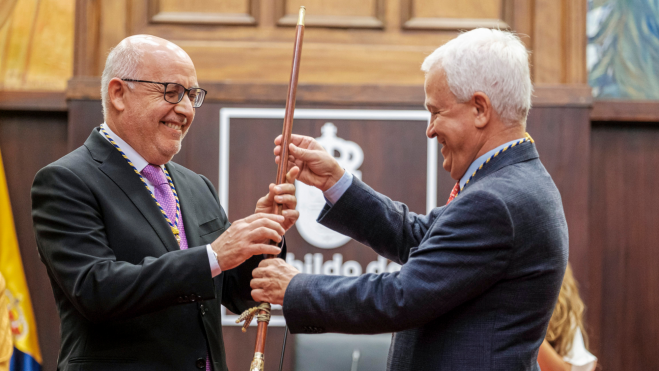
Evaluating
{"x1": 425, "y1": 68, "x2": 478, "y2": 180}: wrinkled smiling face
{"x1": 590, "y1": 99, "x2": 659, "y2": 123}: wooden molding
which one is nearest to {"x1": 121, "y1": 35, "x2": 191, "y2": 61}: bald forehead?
{"x1": 425, "y1": 68, "x2": 478, "y2": 180}: wrinkled smiling face

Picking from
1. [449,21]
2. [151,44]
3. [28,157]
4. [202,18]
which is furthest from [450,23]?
[28,157]

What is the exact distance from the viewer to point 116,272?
1462 millimetres

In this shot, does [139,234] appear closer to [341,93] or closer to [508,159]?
[508,159]

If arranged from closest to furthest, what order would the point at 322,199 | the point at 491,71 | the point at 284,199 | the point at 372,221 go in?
1. the point at 491,71
2. the point at 284,199
3. the point at 372,221
4. the point at 322,199

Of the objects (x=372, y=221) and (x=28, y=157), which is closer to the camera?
(x=372, y=221)

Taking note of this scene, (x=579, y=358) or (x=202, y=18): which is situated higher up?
(x=202, y=18)

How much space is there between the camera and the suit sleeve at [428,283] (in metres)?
1.43

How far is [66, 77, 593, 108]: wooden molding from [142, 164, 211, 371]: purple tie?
53.0 inches

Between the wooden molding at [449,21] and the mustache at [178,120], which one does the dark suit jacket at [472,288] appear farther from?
the wooden molding at [449,21]

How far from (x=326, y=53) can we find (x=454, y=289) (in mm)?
2045

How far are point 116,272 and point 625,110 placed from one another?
2.75 meters

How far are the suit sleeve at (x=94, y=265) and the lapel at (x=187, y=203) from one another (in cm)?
24

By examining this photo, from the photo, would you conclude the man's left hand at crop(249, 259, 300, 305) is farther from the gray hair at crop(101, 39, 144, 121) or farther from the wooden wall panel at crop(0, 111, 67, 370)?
the wooden wall panel at crop(0, 111, 67, 370)

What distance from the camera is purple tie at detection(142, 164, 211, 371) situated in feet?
5.77
